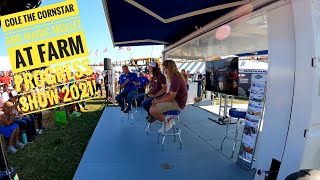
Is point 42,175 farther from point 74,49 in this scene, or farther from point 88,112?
point 88,112

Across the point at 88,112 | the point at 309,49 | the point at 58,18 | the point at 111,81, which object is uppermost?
the point at 58,18

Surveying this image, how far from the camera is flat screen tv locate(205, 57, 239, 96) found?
602cm

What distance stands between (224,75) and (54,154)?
4.49 metres

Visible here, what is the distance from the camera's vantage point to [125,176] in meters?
3.42

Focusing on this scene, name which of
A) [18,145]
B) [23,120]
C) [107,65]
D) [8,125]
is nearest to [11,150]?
[18,145]

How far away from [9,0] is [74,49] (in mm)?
2449

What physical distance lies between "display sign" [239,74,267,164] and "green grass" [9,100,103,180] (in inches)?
107

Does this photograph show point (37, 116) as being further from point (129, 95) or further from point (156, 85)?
point (156, 85)

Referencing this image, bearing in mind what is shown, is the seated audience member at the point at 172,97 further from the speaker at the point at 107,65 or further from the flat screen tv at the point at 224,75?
the speaker at the point at 107,65

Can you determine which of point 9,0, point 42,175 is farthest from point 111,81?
point 42,175

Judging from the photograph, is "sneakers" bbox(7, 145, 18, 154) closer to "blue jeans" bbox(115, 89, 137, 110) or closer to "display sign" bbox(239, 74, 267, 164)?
"blue jeans" bbox(115, 89, 137, 110)

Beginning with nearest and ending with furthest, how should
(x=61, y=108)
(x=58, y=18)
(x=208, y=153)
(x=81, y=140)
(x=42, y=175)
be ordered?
(x=42, y=175)
(x=208, y=153)
(x=81, y=140)
(x=58, y=18)
(x=61, y=108)

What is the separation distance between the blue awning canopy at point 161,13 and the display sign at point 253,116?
1.22 m

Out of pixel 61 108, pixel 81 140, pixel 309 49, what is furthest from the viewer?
pixel 61 108
